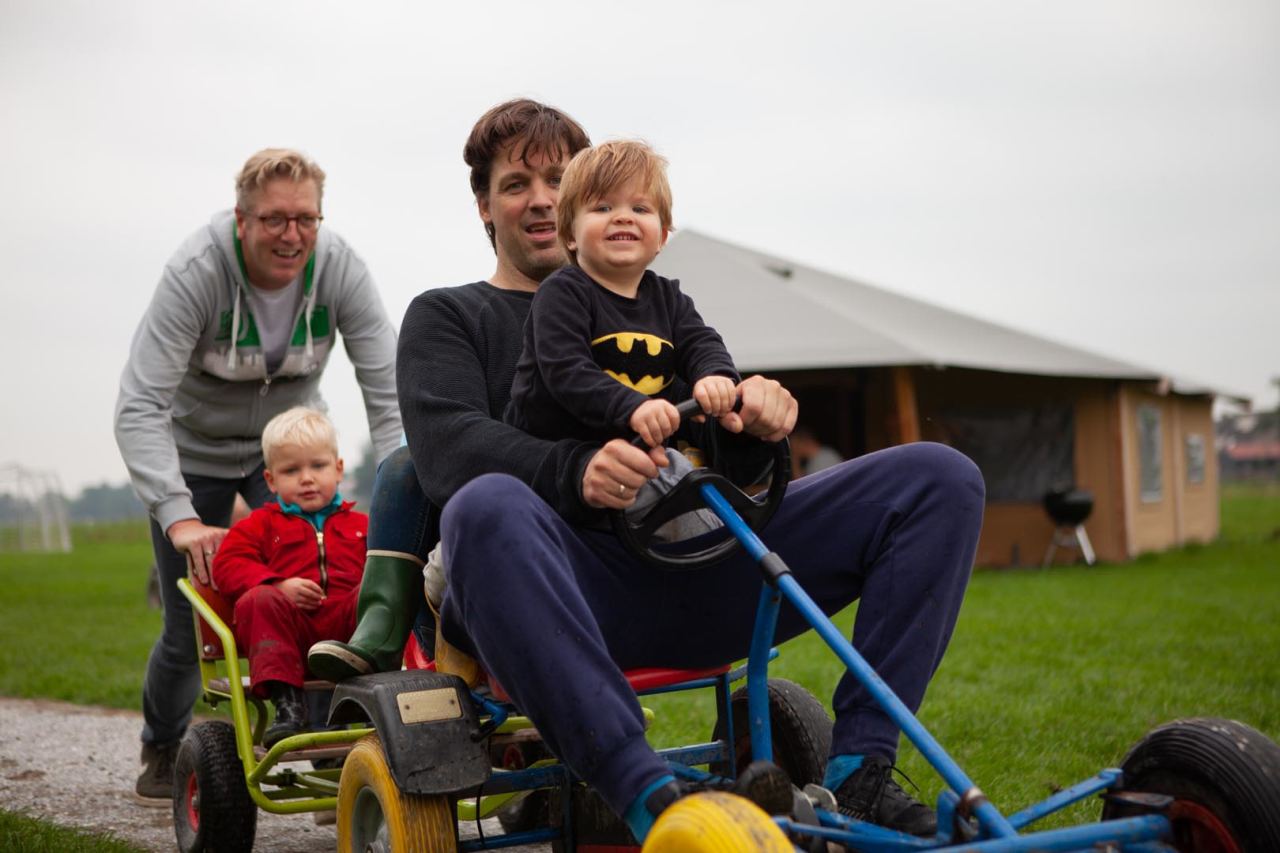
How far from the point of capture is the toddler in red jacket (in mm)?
3658

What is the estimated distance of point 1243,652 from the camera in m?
7.66

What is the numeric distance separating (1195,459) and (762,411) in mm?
23653

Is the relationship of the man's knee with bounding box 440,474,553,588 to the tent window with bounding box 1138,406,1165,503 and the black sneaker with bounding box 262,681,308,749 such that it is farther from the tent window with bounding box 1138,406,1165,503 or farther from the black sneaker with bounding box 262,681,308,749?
the tent window with bounding box 1138,406,1165,503

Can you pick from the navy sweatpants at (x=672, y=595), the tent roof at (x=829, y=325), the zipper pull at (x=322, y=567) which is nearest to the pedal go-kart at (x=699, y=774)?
the navy sweatpants at (x=672, y=595)

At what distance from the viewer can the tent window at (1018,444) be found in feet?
59.6

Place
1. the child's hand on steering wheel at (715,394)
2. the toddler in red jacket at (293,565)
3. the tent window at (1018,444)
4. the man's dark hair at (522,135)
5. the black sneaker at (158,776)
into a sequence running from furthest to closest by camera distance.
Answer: the tent window at (1018,444) → the black sneaker at (158,776) → the toddler in red jacket at (293,565) → the man's dark hair at (522,135) → the child's hand on steering wheel at (715,394)

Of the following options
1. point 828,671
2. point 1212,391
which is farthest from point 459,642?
point 1212,391

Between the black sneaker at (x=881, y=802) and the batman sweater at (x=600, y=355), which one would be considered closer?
the black sneaker at (x=881, y=802)

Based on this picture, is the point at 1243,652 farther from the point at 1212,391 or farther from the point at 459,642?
the point at 1212,391

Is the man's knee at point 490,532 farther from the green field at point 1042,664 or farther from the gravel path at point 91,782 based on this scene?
the green field at point 1042,664

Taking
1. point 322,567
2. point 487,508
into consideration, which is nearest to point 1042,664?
point 322,567

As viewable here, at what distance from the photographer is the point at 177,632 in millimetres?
4438

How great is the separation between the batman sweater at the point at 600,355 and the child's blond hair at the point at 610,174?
0.15m

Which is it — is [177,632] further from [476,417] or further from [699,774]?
[699,774]
